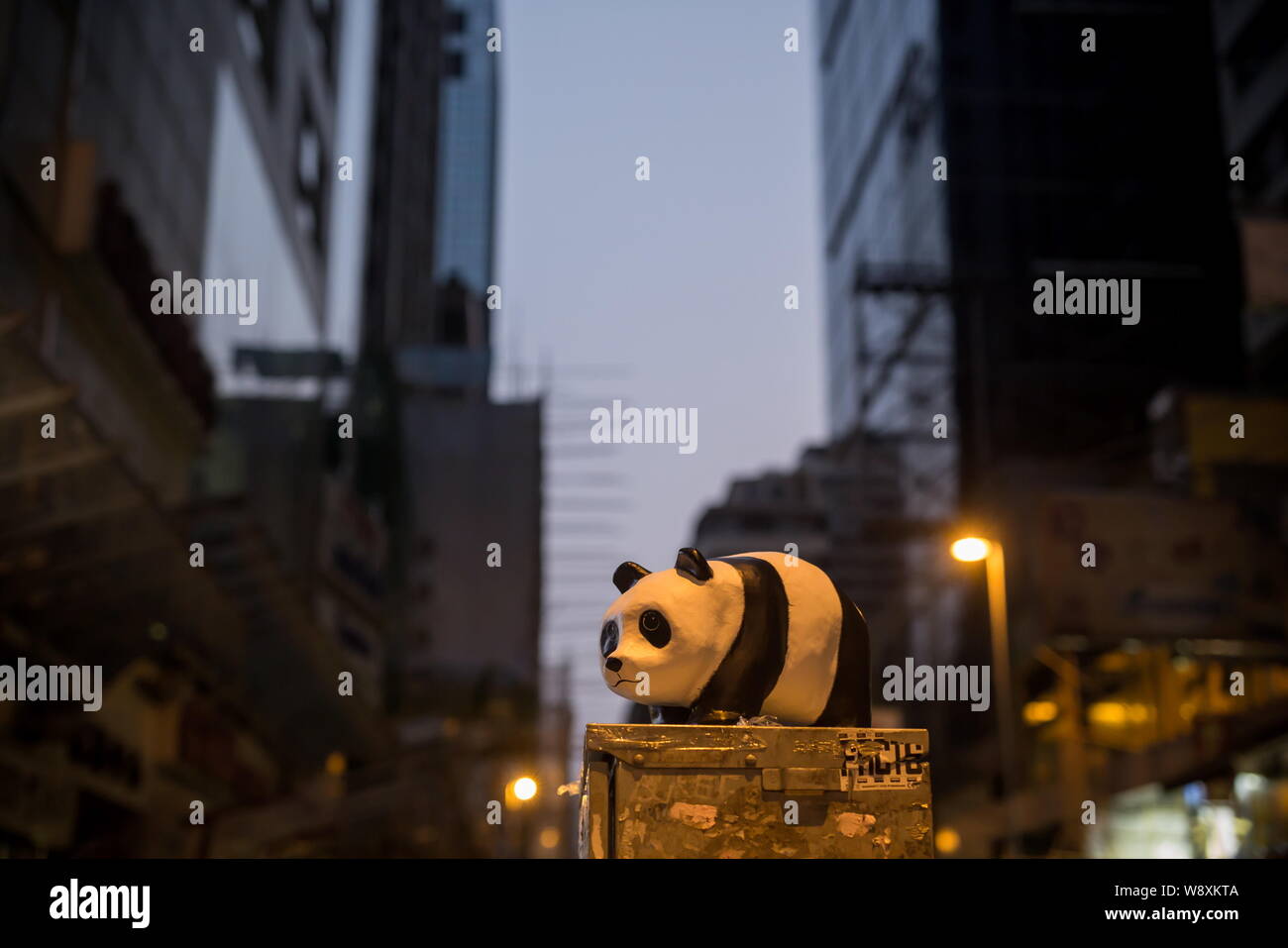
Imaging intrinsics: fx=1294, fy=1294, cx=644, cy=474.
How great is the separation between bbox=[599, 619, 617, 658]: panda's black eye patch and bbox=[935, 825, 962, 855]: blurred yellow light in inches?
1174

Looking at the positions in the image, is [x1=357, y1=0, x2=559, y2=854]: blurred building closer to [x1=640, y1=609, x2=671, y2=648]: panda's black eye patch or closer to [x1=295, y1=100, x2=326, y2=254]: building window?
[x1=295, y1=100, x2=326, y2=254]: building window

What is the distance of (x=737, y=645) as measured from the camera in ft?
19.3

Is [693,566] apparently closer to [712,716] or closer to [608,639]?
[608,639]

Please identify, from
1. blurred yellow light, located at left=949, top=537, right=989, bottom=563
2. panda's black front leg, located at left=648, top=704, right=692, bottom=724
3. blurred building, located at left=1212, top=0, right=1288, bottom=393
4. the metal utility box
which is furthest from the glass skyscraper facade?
the metal utility box

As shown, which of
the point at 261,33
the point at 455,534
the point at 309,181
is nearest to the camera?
the point at 261,33

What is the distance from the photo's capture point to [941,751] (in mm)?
47375

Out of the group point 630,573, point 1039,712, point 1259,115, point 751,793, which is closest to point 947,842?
point 1039,712

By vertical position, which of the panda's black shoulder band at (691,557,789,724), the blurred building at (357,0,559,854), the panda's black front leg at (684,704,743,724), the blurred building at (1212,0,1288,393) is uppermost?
the blurred building at (1212,0,1288,393)

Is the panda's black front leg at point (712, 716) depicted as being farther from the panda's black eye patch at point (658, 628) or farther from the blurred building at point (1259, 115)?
the blurred building at point (1259, 115)

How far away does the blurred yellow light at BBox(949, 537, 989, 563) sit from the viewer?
561 inches

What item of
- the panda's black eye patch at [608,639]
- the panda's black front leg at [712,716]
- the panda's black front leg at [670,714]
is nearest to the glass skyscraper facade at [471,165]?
the panda's black eye patch at [608,639]

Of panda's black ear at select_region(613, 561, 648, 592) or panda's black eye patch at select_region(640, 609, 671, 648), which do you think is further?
panda's black ear at select_region(613, 561, 648, 592)

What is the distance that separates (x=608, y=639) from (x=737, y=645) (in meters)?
0.61
